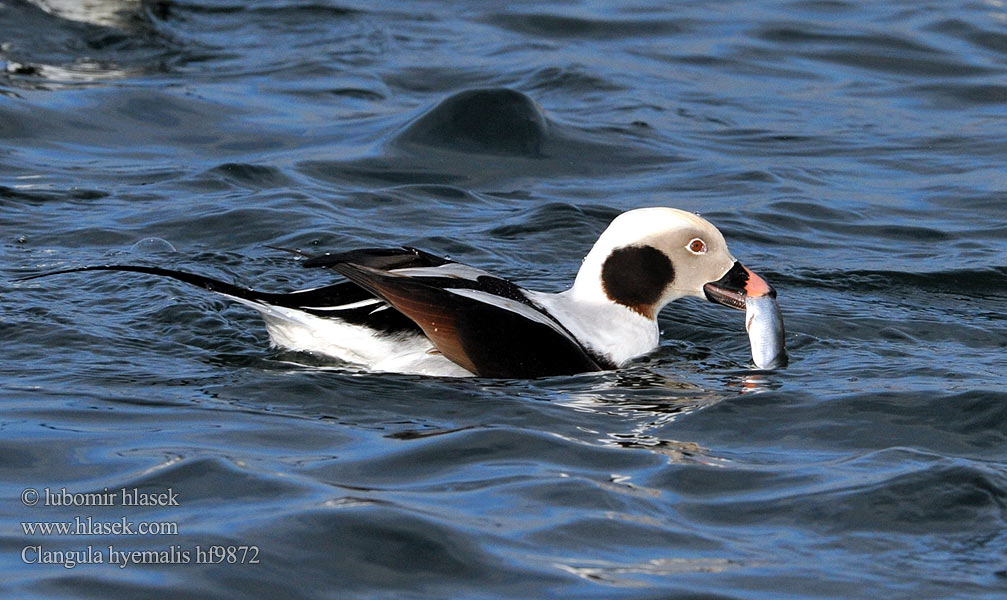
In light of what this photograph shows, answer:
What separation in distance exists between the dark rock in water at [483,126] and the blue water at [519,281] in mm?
61

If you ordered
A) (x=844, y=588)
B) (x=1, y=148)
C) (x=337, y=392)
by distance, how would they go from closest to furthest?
(x=844, y=588) → (x=337, y=392) → (x=1, y=148)

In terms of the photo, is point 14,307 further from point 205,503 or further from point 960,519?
point 960,519

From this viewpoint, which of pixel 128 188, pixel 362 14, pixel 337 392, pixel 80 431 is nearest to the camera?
pixel 80 431

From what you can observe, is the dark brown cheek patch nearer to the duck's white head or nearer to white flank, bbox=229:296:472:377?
the duck's white head

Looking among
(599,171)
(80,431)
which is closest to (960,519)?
(80,431)

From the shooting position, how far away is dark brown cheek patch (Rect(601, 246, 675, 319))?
6.41 metres

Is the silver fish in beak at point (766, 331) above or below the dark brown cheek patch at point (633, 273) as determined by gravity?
below

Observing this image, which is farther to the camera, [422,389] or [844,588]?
[422,389]

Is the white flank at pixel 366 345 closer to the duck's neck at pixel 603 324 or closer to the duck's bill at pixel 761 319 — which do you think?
the duck's neck at pixel 603 324

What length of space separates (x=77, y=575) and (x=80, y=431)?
1.25m

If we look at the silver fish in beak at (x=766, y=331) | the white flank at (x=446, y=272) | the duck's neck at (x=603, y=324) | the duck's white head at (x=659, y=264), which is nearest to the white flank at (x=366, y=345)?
the white flank at (x=446, y=272)

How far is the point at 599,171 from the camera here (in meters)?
10.1

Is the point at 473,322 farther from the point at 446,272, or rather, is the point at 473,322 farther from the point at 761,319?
the point at 761,319

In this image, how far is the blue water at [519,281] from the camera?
173 inches
